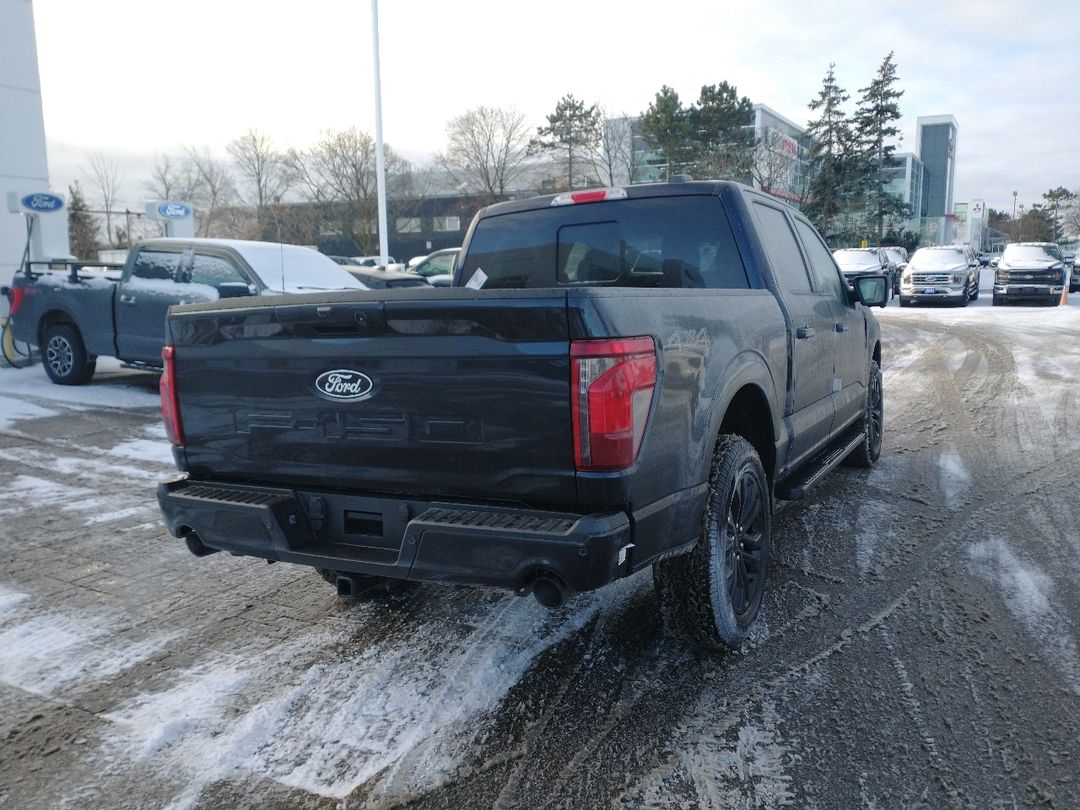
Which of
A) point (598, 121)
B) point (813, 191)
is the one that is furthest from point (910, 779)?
point (813, 191)

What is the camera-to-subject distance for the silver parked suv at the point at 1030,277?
24.7m

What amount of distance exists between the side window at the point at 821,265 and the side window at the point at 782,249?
0.23 meters

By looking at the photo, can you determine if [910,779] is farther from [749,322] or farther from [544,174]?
[544,174]

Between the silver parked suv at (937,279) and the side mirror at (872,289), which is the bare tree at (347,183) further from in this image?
the side mirror at (872,289)

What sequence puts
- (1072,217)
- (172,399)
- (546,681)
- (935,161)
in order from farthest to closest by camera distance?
(935,161) → (1072,217) → (172,399) → (546,681)

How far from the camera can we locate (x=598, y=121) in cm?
5688

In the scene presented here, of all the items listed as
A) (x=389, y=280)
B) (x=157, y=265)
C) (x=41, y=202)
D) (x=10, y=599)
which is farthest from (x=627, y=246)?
(x=41, y=202)

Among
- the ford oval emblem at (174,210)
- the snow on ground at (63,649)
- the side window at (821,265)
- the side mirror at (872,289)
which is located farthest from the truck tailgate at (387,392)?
the ford oval emblem at (174,210)

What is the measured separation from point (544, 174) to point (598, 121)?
588 centimetres

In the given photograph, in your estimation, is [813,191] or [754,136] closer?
[754,136]

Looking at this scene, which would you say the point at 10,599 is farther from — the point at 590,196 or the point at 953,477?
the point at 953,477

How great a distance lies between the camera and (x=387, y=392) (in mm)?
3016

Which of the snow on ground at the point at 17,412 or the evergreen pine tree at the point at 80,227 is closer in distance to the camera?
the snow on ground at the point at 17,412

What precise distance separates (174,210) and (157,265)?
22.4 feet
